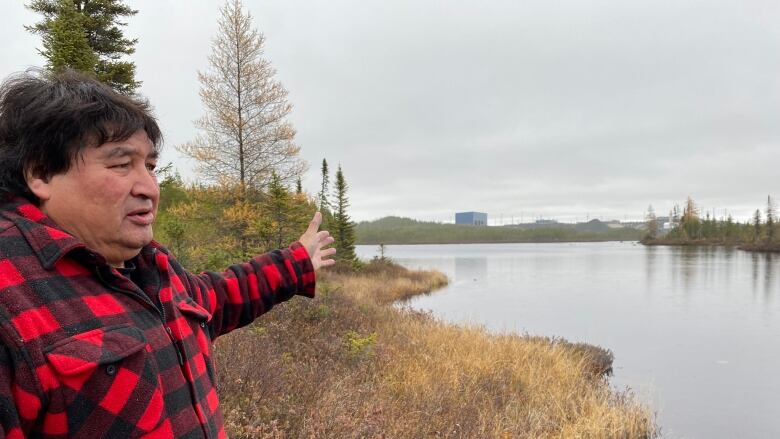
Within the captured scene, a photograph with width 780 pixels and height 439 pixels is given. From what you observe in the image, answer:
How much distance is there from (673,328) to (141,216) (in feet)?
63.9

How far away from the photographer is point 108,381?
1265 mm

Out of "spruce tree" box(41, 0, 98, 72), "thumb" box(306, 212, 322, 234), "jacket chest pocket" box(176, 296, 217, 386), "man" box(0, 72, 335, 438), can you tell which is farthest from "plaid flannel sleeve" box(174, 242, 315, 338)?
"spruce tree" box(41, 0, 98, 72)

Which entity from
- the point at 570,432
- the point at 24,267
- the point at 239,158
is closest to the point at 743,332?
the point at 570,432

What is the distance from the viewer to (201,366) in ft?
5.58

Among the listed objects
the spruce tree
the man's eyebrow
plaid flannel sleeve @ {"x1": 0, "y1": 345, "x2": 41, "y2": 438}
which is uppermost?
the spruce tree

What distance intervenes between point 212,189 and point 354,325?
417 inches

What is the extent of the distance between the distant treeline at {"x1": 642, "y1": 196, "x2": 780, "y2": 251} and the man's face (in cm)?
9455

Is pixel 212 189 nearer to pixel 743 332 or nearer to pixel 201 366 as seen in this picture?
pixel 201 366

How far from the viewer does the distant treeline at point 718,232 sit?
274 ft

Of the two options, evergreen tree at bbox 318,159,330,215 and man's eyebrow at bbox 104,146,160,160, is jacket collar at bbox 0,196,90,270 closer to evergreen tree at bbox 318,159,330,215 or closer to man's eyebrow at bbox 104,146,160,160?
man's eyebrow at bbox 104,146,160,160

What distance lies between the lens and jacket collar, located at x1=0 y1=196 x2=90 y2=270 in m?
1.25

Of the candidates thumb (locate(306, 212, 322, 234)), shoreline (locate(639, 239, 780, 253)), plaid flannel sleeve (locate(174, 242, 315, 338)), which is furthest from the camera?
shoreline (locate(639, 239, 780, 253))

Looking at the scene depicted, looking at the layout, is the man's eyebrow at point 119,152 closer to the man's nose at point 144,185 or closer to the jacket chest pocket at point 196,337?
the man's nose at point 144,185

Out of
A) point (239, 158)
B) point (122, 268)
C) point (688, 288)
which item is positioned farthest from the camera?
point (688, 288)
